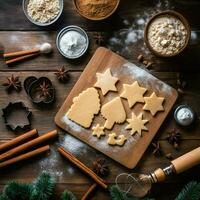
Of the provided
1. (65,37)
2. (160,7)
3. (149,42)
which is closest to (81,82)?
(65,37)

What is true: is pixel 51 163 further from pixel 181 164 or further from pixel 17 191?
pixel 181 164

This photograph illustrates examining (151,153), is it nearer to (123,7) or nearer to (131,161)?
(131,161)

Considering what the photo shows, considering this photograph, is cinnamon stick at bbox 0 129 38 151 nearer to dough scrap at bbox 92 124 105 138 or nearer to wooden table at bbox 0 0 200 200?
wooden table at bbox 0 0 200 200

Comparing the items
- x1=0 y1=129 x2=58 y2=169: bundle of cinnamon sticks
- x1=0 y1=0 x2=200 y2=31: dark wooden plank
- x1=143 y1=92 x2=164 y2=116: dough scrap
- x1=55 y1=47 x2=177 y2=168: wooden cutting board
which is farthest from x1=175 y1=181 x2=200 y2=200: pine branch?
x1=0 y1=0 x2=200 y2=31: dark wooden plank

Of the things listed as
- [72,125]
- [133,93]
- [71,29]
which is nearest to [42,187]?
[72,125]

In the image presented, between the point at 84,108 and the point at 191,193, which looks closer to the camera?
the point at 191,193

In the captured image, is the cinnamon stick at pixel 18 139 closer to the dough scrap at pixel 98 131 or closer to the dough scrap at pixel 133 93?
the dough scrap at pixel 98 131

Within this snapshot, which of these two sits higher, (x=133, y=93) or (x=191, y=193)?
(x=133, y=93)
